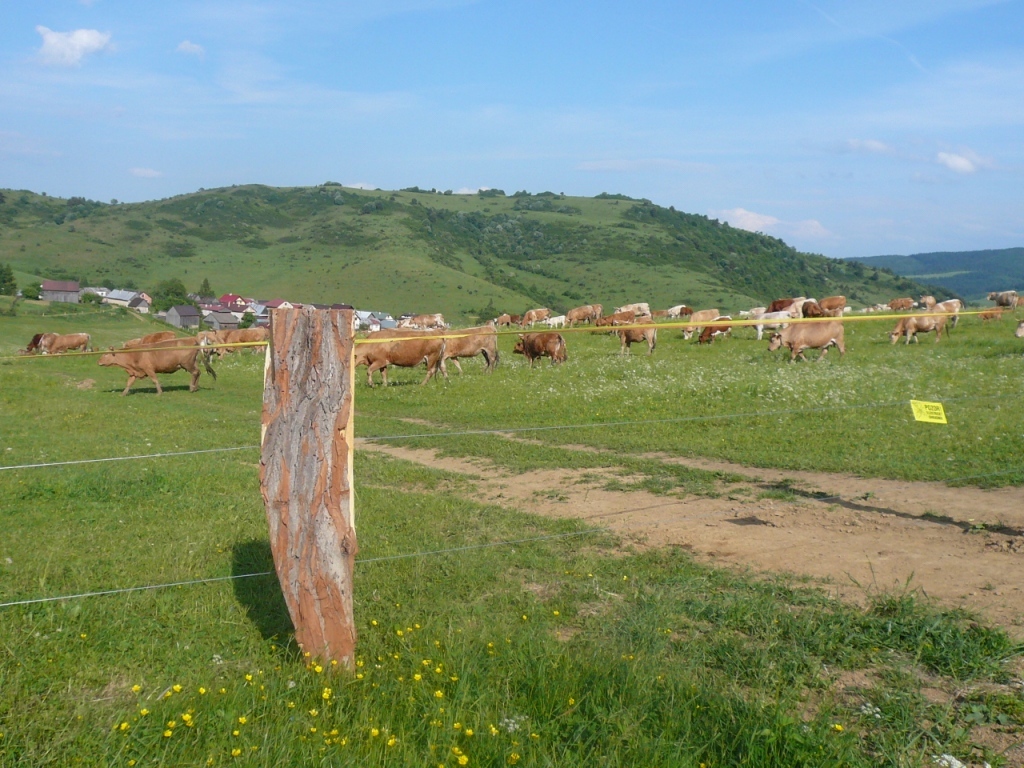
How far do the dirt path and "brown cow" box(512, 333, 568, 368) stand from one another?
18.1 meters

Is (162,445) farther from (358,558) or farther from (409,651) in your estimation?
(409,651)

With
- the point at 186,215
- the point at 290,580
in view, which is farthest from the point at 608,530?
the point at 186,215

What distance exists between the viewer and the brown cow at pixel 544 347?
29.2m

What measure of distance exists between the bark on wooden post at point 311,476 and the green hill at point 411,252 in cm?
8493

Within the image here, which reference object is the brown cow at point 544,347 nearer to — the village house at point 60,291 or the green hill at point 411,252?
the green hill at point 411,252

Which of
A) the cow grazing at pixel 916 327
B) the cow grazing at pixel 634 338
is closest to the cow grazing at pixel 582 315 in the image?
the cow grazing at pixel 634 338

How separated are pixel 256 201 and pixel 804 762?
545ft

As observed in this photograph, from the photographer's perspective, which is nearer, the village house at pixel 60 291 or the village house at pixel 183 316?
the village house at pixel 183 316

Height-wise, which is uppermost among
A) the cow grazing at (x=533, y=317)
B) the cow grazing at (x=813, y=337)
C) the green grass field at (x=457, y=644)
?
the cow grazing at (x=813, y=337)

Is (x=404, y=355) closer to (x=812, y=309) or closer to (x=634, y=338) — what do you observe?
(x=634, y=338)

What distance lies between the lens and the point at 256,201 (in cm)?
15938

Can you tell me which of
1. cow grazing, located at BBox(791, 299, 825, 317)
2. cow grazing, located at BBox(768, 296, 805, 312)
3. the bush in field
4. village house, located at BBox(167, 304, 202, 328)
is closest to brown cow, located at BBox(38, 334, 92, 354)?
village house, located at BBox(167, 304, 202, 328)

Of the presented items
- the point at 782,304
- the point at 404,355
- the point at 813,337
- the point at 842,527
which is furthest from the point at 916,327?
the point at 842,527

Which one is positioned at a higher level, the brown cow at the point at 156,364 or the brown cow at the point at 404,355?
the brown cow at the point at 404,355
